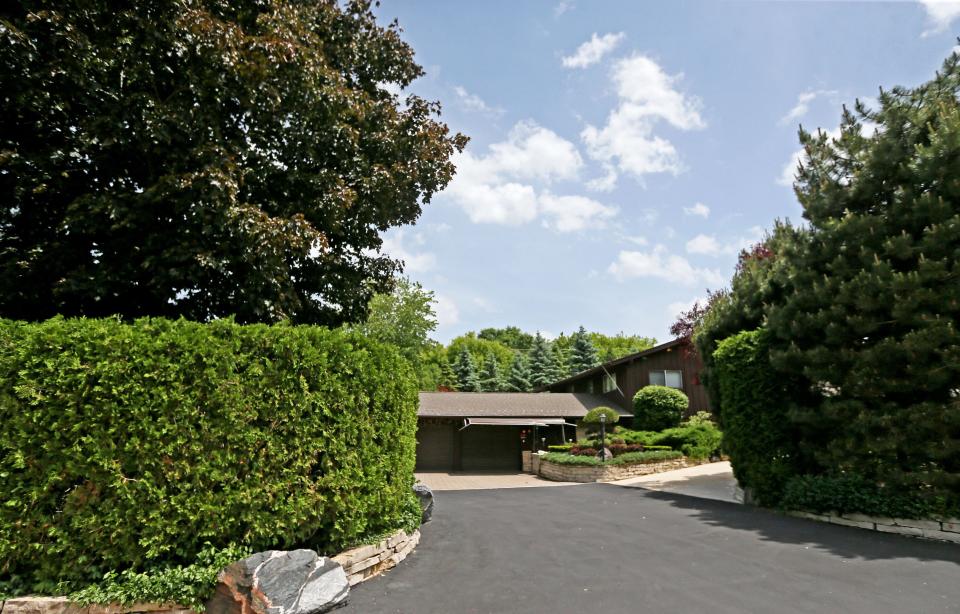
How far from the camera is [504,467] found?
27.2 meters

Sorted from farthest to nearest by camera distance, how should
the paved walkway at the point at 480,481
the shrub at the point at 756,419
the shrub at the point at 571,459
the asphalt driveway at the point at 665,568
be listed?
the shrub at the point at 571,459 < the paved walkway at the point at 480,481 < the shrub at the point at 756,419 < the asphalt driveway at the point at 665,568

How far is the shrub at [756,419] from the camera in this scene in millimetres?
11172

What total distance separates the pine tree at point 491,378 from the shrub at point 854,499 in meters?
41.2

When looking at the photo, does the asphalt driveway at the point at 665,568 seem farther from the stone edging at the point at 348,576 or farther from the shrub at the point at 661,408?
the shrub at the point at 661,408

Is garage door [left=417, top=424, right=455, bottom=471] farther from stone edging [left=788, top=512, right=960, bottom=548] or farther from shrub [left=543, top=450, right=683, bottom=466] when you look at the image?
stone edging [left=788, top=512, right=960, bottom=548]

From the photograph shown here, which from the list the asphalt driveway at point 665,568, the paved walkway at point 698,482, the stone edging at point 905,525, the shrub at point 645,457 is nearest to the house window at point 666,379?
the paved walkway at point 698,482

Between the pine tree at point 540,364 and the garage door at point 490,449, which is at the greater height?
the pine tree at point 540,364

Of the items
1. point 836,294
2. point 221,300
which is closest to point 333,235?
point 221,300

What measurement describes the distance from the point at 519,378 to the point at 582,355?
22.2 feet

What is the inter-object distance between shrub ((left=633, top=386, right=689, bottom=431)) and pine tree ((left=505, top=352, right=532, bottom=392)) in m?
25.5

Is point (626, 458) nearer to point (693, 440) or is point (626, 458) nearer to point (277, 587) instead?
point (693, 440)

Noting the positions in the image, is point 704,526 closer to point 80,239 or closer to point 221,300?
point 221,300

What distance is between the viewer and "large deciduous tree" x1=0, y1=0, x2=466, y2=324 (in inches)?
302

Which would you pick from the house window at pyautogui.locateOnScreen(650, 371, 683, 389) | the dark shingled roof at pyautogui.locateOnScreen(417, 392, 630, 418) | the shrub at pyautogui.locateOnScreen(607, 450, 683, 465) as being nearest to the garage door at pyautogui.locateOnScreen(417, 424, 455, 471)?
the dark shingled roof at pyautogui.locateOnScreen(417, 392, 630, 418)
